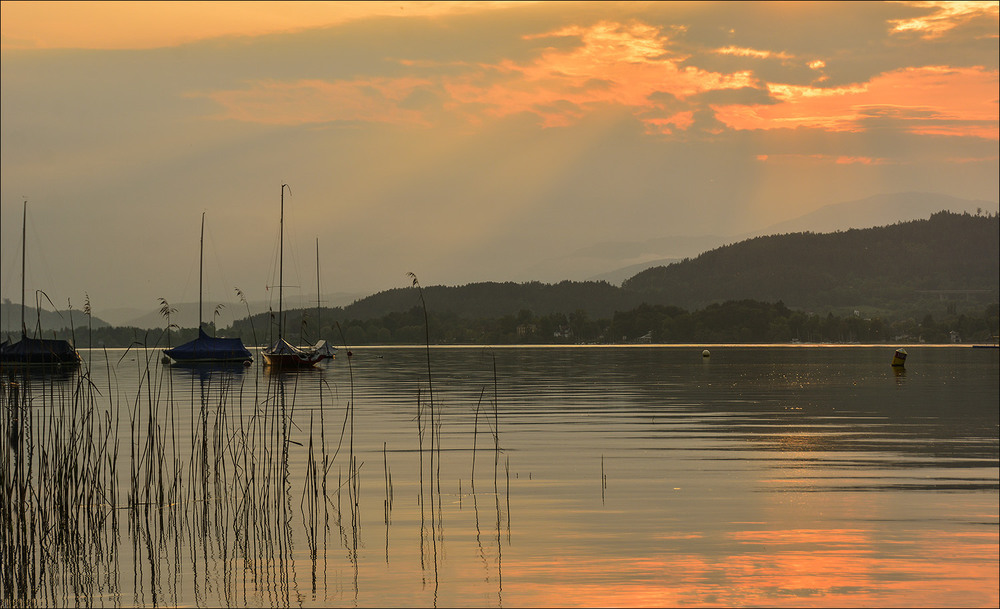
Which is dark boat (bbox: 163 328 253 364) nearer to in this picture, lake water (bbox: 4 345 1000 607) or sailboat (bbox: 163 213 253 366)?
sailboat (bbox: 163 213 253 366)

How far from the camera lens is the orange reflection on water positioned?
1548 cm

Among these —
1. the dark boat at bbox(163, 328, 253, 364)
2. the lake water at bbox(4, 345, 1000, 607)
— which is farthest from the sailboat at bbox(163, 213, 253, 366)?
the lake water at bbox(4, 345, 1000, 607)

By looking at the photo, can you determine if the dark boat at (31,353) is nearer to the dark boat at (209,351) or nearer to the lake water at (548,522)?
the lake water at (548,522)

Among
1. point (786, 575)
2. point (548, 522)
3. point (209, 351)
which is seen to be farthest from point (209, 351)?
point (786, 575)

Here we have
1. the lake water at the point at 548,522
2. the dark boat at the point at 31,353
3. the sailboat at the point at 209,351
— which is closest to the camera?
the lake water at the point at 548,522

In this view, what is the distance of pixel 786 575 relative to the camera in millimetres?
16719

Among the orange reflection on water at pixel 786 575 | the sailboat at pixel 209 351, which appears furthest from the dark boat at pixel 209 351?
the orange reflection on water at pixel 786 575

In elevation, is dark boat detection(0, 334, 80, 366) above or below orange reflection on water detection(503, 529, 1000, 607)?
above

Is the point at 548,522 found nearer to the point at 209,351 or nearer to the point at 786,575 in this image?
the point at 786,575

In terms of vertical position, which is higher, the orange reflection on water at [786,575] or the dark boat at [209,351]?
the dark boat at [209,351]

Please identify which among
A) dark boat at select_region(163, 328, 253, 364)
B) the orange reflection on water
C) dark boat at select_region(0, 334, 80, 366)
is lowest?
the orange reflection on water

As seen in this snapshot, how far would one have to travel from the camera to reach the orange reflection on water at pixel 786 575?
1548 cm

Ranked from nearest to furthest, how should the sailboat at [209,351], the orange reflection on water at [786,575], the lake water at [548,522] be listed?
the orange reflection on water at [786,575] → the lake water at [548,522] → the sailboat at [209,351]

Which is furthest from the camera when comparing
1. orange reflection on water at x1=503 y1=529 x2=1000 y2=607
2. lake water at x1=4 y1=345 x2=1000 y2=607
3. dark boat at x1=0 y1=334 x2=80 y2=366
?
dark boat at x1=0 y1=334 x2=80 y2=366
